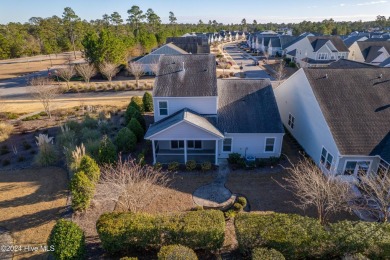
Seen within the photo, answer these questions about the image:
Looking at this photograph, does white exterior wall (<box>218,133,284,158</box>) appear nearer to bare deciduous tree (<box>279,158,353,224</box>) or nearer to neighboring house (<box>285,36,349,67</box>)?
bare deciduous tree (<box>279,158,353,224</box>)

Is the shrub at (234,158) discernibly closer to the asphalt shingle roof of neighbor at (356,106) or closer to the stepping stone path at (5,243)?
the asphalt shingle roof of neighbor at (356,106)

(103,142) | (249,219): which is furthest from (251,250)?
(103,142)

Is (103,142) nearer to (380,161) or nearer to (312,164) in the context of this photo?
(312,164)

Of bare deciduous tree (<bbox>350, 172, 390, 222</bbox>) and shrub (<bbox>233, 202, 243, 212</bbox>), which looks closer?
bare deciduous tree (<bbox>350, 172, 390, 222</bbox>)

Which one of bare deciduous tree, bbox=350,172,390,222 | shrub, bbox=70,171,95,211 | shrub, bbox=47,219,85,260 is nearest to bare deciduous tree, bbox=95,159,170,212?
shrub, bbox=70,171,95,211

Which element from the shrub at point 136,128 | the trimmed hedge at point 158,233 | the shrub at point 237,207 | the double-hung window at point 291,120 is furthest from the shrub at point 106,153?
the double-hung window at point 291,120
